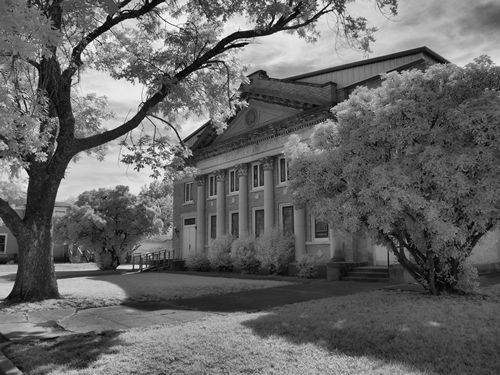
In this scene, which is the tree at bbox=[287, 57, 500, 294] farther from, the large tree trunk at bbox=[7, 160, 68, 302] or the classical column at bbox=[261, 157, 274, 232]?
the classical column at bbox=[261, 157, 274, 232]

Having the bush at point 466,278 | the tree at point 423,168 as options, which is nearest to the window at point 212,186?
the tree at point 423,168

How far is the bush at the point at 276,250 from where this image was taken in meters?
21.5

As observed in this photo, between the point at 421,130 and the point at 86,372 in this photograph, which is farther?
the point at 421,130

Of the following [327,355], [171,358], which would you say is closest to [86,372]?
[171,358]

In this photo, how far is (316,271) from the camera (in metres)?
19.4

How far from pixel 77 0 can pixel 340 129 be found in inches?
257

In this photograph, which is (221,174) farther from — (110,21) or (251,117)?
(110,21)

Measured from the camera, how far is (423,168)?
9.32 meters

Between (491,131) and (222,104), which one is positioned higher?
(222,104)

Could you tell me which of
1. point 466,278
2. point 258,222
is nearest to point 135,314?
point 466,278

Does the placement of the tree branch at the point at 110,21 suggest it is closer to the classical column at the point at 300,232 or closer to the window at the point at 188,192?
the classical column at the point at 300,232

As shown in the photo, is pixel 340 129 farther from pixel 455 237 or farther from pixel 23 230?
pixel 23 230

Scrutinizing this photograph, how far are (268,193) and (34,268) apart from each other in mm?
13950

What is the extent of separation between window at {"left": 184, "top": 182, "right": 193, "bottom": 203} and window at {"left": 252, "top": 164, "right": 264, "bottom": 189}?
24.2ft
